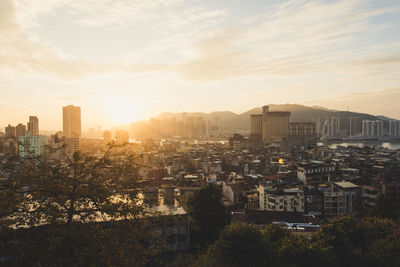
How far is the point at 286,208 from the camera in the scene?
12.6 metres

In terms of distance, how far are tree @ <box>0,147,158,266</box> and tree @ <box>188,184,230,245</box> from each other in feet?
17.8

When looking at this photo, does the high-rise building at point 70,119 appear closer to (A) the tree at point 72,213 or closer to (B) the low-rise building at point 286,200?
(B) the low-rise building at point 286,200

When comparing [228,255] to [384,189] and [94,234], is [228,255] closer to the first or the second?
[94,234]

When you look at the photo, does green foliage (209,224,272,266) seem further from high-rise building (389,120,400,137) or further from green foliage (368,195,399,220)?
high-rise building (389,120,400,137)

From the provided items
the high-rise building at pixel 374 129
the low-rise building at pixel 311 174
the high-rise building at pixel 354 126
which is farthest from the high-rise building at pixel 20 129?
the high-rise building at pixel 354 126

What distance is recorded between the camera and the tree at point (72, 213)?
2428 millimetres

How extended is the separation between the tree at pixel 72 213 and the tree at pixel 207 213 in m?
5.42

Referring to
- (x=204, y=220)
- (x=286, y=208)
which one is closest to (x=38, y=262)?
(x=204, y=220)

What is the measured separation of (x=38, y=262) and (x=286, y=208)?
11.7 m

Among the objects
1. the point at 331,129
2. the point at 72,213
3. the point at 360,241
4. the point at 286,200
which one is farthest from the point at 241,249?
the point at 331,129

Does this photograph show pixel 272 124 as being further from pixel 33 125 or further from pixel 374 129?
pixel 33 125

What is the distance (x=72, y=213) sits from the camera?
8.78 feet

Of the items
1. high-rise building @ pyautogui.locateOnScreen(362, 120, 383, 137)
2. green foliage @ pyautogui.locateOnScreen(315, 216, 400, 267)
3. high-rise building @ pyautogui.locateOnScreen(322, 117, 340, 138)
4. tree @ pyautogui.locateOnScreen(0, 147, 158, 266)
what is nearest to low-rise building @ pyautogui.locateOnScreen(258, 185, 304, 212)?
green foliage @ pyautogui.locateOnScreen(315, 216, 400, 267)

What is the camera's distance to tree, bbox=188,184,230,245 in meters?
8.00
